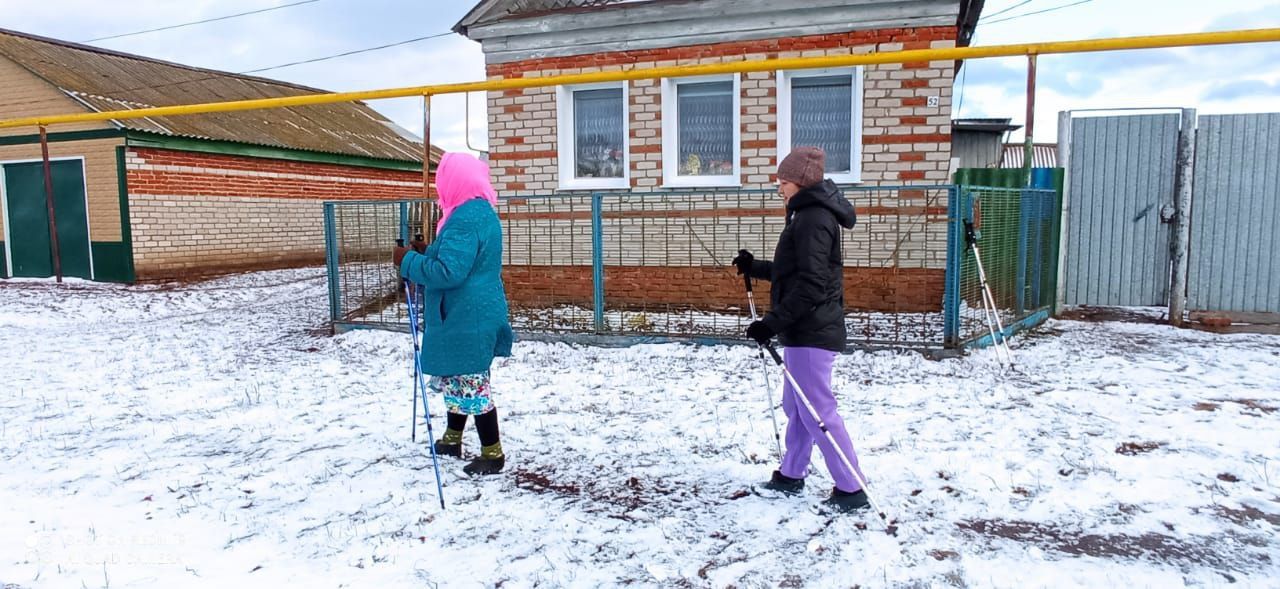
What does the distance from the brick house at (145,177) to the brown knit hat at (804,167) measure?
1335 centimetres

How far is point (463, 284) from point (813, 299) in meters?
1.70

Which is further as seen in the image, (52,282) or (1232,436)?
(52,282)

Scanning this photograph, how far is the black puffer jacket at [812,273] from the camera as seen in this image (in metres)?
3.53

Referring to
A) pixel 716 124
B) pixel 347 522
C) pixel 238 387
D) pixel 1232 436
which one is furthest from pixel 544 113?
pixel 1232 436

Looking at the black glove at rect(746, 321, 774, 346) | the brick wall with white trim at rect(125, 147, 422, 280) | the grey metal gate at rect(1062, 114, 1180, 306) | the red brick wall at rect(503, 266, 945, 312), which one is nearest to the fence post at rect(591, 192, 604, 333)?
the red brick wall at rect(503, 266, 945, 312)

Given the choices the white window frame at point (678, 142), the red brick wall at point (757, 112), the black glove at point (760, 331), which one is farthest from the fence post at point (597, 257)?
the black glove at point (760, 331)

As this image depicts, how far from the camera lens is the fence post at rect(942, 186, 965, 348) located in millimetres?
6445

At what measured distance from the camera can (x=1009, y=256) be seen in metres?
7.55

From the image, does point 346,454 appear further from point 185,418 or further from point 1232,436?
point 1232,436

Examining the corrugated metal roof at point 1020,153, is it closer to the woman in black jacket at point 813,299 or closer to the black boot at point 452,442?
the woman in black jacket at point 813,299

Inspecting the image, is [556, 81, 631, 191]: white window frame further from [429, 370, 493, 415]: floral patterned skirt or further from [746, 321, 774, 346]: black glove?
[746, 321, 774, 346]: black glove

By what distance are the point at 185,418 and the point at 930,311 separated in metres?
6.85

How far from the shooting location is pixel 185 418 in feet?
18.3

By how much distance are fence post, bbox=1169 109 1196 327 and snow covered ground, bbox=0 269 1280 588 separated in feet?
3.20
